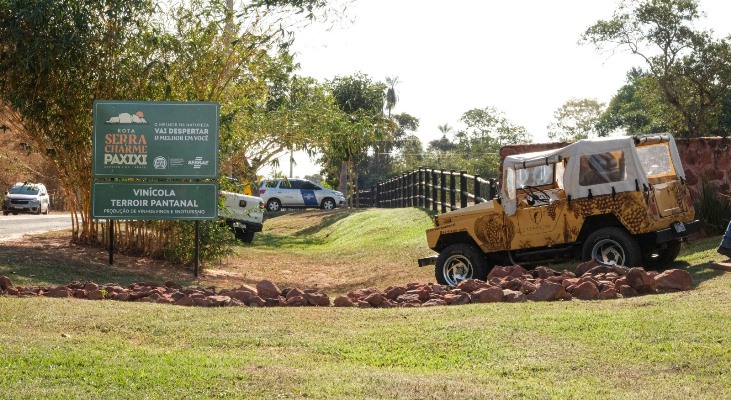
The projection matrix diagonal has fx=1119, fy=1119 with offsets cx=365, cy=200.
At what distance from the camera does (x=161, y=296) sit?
1336cm

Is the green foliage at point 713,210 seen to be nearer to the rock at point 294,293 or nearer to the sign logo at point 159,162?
the rock at point 294,293

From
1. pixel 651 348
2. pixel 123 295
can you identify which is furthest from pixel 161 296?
pixel 651 348

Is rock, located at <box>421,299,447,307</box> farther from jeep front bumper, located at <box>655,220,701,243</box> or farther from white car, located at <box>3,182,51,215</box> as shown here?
white car, located at <box>3,182,51,215</box>

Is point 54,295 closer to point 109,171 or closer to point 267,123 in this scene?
point 109,171

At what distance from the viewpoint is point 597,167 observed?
15.4 meters

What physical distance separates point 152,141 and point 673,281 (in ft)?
A: 29.4

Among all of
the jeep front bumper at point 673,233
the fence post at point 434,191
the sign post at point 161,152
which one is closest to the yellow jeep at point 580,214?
the jeep front bumper at point 673,233

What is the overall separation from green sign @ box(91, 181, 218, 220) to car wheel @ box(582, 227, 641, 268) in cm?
625

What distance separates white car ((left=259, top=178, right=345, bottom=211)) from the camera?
49.2 meters

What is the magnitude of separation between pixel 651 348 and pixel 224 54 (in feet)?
41.5

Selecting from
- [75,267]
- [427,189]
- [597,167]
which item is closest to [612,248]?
[597,167]

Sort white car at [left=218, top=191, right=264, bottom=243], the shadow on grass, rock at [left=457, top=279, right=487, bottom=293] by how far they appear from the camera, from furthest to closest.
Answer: white car at [left=218, top=191, right=264, bottom=243], the shadow on grass, rock at [left=457, top=279, right=487, bottom=293]

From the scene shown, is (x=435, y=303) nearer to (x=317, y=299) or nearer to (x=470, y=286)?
(x=470, y=286)

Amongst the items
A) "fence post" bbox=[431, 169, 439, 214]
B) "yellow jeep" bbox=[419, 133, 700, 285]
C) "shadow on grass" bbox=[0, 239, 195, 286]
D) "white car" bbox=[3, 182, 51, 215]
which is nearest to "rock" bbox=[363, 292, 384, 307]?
"yellow jeep" bbox=[419, 133, 700, 285]
